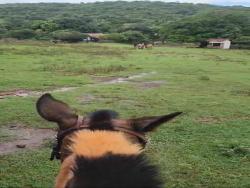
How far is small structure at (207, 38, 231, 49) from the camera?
154 feet

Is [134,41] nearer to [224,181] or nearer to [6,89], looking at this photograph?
[6,89]

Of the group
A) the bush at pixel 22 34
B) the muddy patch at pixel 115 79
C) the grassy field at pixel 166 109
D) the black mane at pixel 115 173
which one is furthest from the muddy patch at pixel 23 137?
the bush at pixel 22 34

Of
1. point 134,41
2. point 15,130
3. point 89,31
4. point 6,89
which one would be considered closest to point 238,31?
point 134,41

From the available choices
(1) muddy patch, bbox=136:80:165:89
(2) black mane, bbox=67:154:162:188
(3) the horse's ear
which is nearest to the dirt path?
(1) muddy patch, bbox=136:80:165:89

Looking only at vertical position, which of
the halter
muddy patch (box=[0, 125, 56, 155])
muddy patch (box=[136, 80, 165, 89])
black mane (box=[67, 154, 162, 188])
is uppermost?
black mane (box=[67, 154, 162, 188])

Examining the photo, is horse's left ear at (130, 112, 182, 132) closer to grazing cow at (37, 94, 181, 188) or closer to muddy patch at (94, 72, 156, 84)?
grazing cow at (37, 94, 181, 188)

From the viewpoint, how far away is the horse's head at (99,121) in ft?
5.59

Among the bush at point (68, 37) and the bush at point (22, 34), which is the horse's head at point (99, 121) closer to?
the bush at point (68, 37)

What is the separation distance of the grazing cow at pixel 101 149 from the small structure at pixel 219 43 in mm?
45330

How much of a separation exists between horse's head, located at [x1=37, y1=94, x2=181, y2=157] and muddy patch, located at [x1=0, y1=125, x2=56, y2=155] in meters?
5.17

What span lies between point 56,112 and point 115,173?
0.78m

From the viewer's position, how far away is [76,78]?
15898 millimetres

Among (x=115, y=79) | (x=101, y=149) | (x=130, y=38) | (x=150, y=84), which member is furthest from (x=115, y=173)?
(x=130, y=38)

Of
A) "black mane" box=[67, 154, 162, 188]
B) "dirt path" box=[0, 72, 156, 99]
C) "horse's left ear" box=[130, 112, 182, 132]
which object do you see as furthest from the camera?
"dirt path" box=[0, 72, 156, 99]
